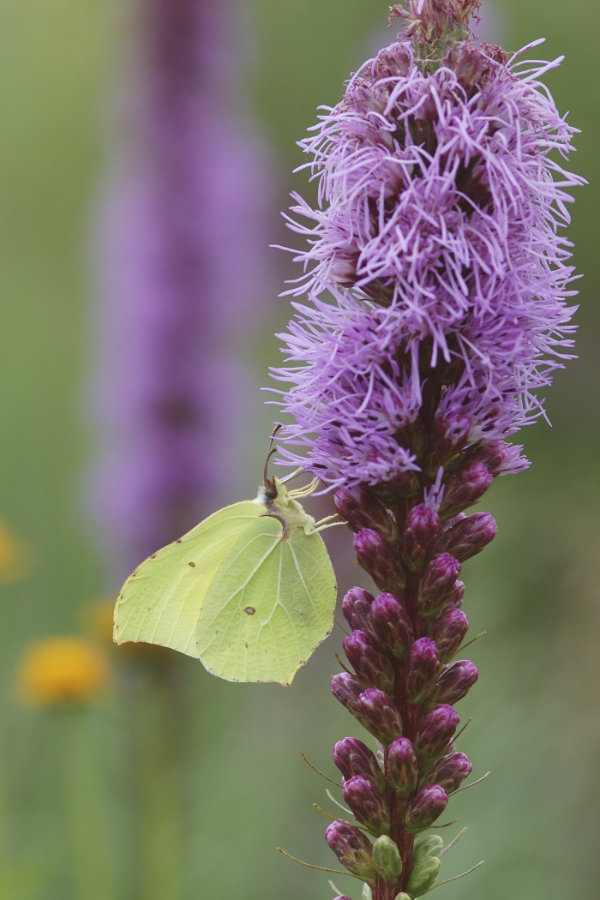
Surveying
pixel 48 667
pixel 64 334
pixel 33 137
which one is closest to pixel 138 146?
pixel 48 667

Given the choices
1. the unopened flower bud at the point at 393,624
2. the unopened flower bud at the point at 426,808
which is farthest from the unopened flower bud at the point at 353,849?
the unopened flower bud at the point at 393,624

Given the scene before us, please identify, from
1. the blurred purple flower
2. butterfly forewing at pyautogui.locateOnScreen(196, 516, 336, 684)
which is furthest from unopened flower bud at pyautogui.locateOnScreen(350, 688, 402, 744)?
the blurred purple flower

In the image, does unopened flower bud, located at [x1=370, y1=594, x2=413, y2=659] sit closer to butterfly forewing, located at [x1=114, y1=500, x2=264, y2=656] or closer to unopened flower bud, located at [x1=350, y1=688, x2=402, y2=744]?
unopened flower bud, located at [x1=350, y1=688, x2=402, y2=744]

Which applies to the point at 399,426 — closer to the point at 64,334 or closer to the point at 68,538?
the point at 68,538

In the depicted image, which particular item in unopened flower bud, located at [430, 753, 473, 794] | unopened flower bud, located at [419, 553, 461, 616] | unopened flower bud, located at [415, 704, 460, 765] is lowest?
unopened flower bud, located at [430, 753, 473, 794]

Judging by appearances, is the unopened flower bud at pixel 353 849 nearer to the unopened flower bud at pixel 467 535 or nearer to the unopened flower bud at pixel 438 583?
the unopened flower bud at pixel 438 583

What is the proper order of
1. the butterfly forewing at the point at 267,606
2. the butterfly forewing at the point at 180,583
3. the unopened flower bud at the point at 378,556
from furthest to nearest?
the butterfly forewing at the point at 180,583
the butterfly forewing at the point at 267,606
the unopened flower bud at the point at 378,556

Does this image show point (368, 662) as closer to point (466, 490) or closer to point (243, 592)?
point (466, 490)
